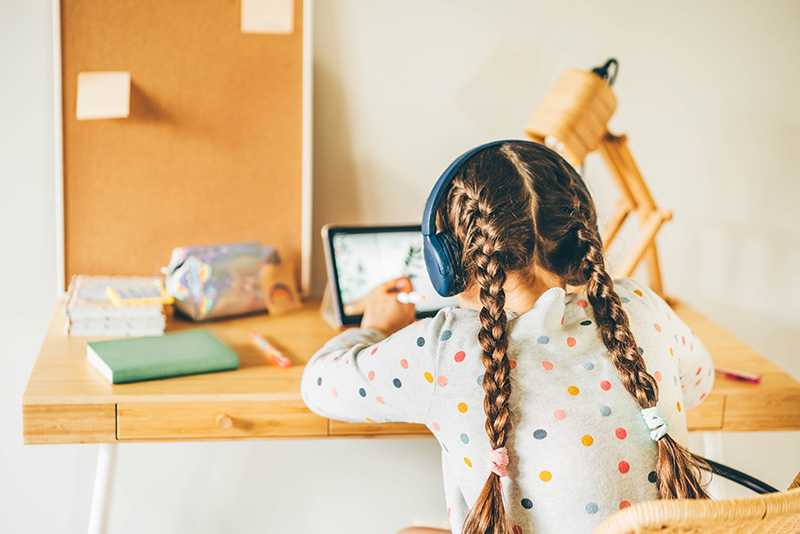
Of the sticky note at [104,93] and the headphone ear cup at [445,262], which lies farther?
the sticky note at [104,93]

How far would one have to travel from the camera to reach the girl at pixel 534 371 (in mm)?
993

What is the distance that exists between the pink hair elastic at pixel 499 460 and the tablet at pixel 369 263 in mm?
654

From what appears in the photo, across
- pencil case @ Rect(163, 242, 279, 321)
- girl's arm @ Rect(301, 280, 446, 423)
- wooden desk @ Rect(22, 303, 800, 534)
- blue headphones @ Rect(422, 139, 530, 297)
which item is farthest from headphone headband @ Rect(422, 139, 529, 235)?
pencil case @ Rect(163, 242, 279, 321)

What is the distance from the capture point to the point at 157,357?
4.52 ft

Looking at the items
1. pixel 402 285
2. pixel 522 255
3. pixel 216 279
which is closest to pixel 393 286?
pixel 402 285

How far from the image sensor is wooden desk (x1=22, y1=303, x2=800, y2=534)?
1.28m

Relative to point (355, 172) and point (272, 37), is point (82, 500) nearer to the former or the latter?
point (355, 172)

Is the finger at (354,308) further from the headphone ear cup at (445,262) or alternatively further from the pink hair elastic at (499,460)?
the pink hair elastic at (499,460)

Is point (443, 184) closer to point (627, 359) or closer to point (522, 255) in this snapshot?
point (522, 255)

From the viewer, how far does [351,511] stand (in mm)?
1967

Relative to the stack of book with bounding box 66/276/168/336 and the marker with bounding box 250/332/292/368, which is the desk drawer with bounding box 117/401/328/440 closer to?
the marker with bounding box 250/332/292/368

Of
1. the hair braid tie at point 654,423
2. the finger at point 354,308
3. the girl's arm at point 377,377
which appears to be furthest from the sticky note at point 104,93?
the hair braid tie at point 654,423

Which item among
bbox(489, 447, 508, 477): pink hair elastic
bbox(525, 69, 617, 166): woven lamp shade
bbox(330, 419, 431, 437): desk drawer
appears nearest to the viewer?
bbox(489, 447, 508, 477): pink hair elastic

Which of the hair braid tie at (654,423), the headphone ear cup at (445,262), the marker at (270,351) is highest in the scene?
the headphone ear cup at (445,262)
